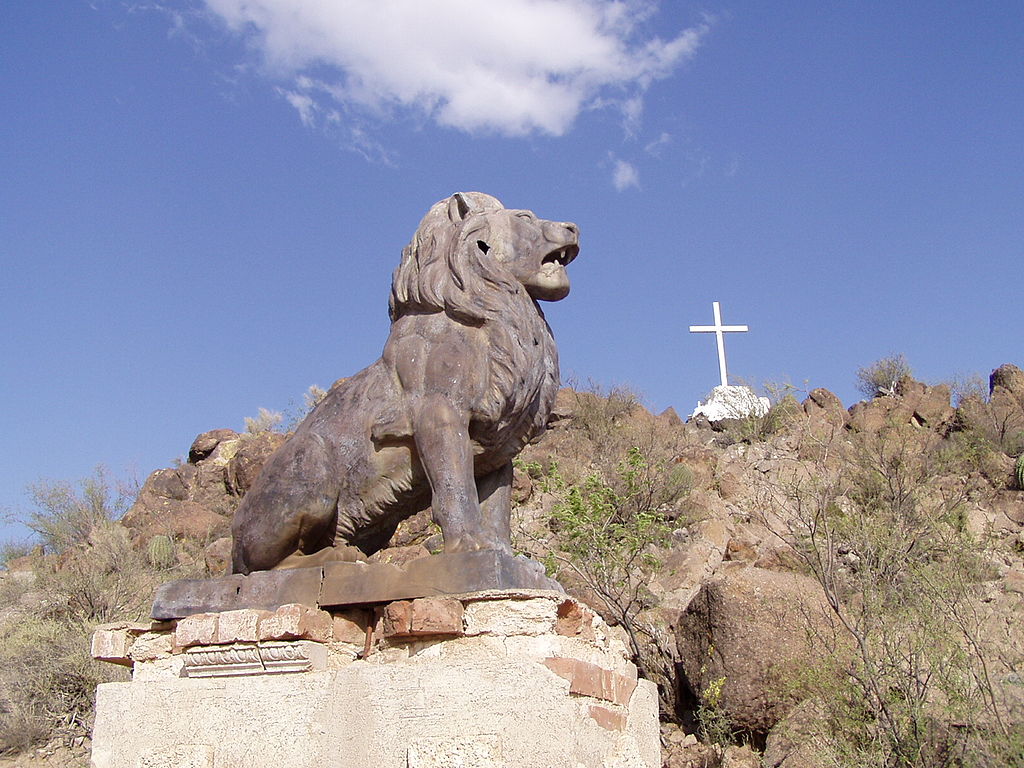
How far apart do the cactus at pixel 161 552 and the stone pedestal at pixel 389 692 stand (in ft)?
32.2

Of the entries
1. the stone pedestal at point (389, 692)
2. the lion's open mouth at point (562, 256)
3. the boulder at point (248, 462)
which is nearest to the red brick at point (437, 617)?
the stone pedestal at point (389, 692)

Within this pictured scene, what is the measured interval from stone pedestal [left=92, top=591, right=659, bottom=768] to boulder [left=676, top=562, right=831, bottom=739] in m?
4.28

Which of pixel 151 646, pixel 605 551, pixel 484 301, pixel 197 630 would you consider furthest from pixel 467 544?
pixel 605 551

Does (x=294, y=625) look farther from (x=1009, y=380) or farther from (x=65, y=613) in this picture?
(x=1009, y=380)

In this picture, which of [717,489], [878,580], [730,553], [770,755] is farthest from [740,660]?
[717,489]

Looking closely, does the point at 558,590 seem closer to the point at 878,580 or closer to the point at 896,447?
the point at 878,580

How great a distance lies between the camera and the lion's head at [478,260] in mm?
4055

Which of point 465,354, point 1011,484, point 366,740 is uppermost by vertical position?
point 1011,484

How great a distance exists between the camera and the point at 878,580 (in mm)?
8797

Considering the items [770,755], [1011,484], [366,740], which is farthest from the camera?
[1011,484]

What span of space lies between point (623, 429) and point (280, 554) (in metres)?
13.8

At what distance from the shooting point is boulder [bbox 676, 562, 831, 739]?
770 cm

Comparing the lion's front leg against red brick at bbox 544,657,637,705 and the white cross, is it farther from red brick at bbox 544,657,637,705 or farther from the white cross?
the white cross

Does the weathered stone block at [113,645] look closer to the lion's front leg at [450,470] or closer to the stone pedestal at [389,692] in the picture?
the stone pedestal at [389,692]
